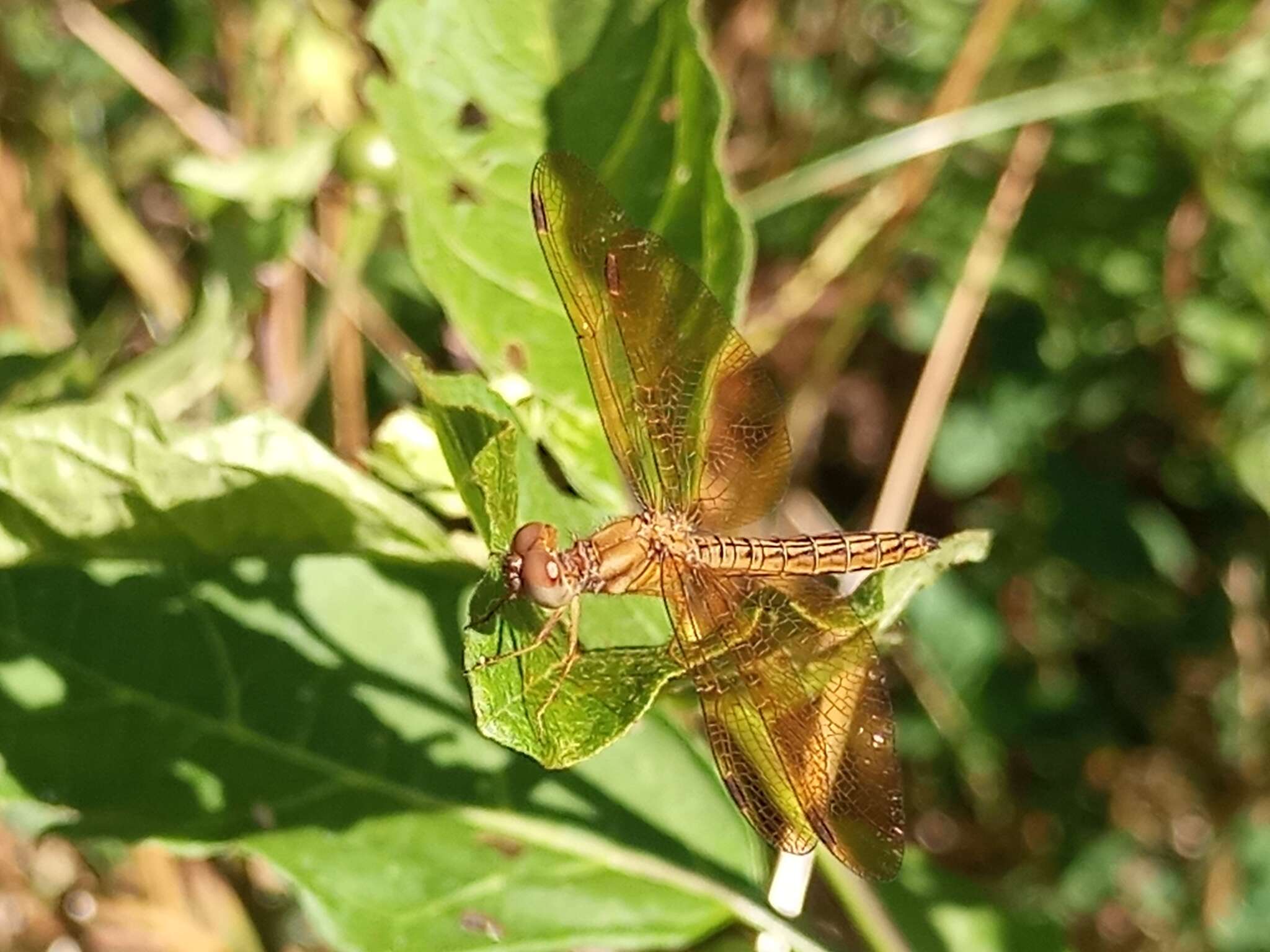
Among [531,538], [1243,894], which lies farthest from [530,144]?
[1243,894]

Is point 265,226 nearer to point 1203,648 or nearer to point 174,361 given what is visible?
point 174,361

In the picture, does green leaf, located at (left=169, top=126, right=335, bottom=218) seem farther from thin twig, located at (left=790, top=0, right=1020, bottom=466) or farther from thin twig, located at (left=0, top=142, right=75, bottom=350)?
thin twig, located at (left=790, top=0, right=1020, bottom=466)

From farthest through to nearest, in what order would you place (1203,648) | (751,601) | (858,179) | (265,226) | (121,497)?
(1203,648) < (858,179) < (265,226) < (751,601) < (121,497)

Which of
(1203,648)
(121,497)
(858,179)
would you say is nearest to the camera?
(121,497)

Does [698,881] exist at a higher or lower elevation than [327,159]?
lower

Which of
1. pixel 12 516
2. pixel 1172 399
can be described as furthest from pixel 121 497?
pixel 1172 399

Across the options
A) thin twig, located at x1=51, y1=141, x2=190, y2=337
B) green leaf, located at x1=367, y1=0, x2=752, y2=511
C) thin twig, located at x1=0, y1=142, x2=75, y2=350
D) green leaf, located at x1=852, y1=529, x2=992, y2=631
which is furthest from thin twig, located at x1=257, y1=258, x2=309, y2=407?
green leaf, located at x1=852, y1=529, x2=992, y2=631
